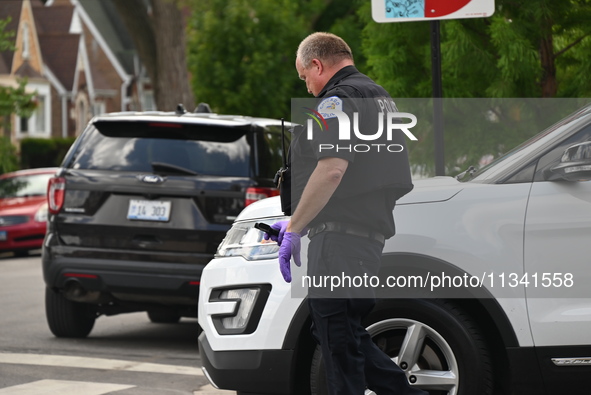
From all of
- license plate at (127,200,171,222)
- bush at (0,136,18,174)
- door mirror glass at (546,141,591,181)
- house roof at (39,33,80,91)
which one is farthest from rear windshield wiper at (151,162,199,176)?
house roof at (39,33,80,91)

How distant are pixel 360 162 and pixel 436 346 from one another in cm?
104

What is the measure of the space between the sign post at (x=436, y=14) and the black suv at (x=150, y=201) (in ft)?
5.67

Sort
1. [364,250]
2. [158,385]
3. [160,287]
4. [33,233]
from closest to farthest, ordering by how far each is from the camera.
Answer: [364,250] → [158,385] → [160,287] → [33,233]

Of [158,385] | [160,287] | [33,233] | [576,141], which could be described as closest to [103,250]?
[160,287]

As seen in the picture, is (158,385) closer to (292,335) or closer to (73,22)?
(292,335)

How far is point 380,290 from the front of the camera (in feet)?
16.9

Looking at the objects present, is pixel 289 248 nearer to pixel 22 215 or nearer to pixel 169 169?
pixel 169 169

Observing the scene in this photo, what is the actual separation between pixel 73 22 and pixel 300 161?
168 ft

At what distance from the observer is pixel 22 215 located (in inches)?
775

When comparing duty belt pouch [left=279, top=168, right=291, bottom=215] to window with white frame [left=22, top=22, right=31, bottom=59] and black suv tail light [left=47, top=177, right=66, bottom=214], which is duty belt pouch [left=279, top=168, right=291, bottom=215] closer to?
black suv tail light [left=47, top=177, right=66, bottom=214]

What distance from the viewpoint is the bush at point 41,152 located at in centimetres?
4119

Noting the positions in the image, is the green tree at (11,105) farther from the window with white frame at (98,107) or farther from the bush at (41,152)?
the window with white frame at (98,107)

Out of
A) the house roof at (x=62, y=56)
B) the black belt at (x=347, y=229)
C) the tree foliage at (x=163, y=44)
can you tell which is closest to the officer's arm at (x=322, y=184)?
the black belt at (x=347, y=229)

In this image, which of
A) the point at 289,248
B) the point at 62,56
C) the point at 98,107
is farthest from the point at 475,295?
the point at 98,107
